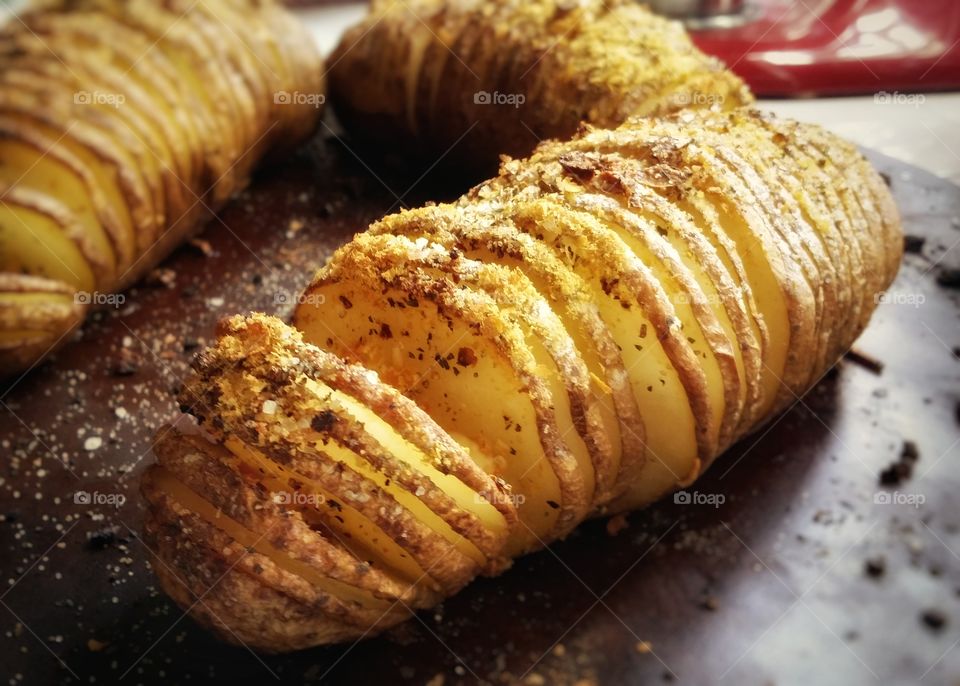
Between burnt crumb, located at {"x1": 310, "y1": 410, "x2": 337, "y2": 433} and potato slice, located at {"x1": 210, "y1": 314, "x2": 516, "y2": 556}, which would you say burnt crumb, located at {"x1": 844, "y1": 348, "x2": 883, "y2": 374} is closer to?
potato slice, located at {"x1": 210, "y1": 314, "x2": 516, "y2": 556}

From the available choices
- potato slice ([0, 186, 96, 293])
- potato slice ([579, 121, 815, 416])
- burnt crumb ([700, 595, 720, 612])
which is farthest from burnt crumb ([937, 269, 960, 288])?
potato slice ([0, 186, 96, 293])

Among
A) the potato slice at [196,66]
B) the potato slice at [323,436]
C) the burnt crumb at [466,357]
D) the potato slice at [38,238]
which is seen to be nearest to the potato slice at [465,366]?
the burnt crumb at [466,357]

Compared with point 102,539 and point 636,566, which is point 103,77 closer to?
point 102,539

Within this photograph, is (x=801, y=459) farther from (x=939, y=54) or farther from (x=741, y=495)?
(x=939, y=54)

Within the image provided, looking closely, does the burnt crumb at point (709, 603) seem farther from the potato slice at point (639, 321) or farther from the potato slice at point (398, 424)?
the potato slice at point (398, 424)

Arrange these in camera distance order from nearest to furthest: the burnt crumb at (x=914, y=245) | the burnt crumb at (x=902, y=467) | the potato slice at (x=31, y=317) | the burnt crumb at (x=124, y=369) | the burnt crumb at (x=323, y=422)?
the burnt crumb at (x=323, y=422), the burnt crumb at (x=902, y=467), the potato slice at (x=31, y=317), the burnt crumb at (x=124, y=369), the burnt crumb at (x=914, y=245)

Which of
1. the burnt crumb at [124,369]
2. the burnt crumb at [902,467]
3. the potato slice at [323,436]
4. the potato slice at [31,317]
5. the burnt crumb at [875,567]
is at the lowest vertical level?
the burnt crumb at [124,369]

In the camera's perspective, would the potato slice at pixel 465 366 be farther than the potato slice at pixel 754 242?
No

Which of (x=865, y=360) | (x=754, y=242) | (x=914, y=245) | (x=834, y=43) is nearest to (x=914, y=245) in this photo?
(x=914, y=245)

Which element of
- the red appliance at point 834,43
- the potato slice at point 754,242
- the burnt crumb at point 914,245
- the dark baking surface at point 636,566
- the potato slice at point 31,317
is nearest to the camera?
the dark baking surface at point 636,566
